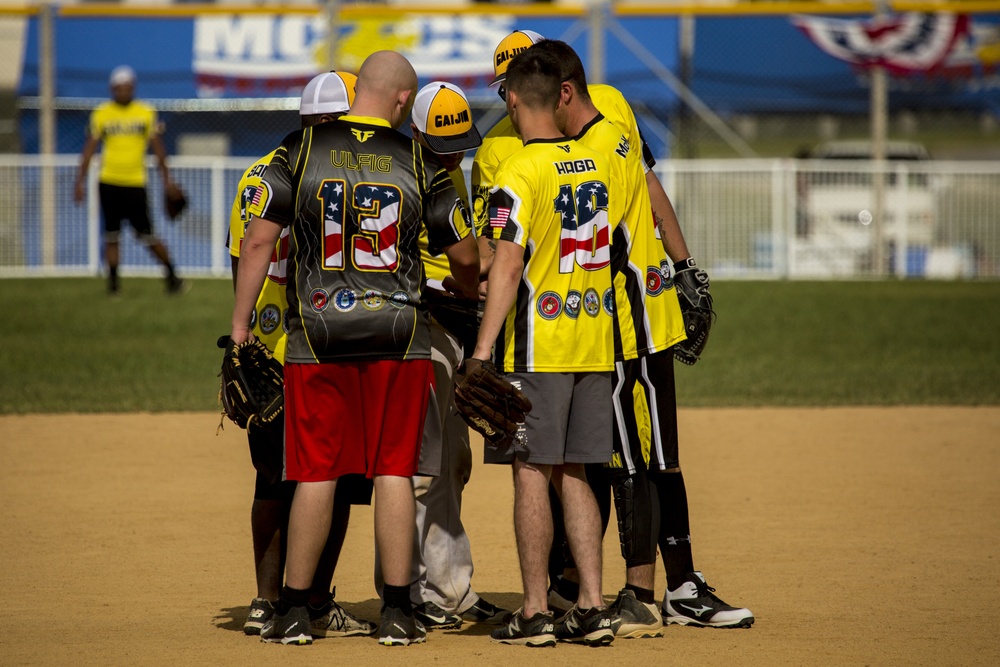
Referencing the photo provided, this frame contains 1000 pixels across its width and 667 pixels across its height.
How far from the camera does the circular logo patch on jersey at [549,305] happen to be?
4.61 m

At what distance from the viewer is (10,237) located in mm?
17922

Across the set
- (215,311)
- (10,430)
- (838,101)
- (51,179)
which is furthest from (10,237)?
(838,101)

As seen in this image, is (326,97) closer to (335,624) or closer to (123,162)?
(335,624)

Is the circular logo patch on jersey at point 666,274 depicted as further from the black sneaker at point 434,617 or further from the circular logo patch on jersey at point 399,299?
the black sneaker at point 434,617

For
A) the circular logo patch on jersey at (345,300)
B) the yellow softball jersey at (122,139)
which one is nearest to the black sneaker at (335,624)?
the circular logo patch on jersey at (345,300)

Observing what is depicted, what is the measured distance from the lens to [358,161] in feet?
14.9

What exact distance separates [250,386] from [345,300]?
20.9 inches

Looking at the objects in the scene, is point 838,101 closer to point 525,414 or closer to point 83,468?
point 83,468

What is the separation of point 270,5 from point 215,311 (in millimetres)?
6955

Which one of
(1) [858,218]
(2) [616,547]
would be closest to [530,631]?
(2) [616,547]

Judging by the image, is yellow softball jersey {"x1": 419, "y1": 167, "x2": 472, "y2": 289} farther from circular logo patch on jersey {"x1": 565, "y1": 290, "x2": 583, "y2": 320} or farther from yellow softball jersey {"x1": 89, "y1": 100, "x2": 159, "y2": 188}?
yellow softball jersey {"x1": 89, "y1": 100, "x2": 159, "y2": 188}

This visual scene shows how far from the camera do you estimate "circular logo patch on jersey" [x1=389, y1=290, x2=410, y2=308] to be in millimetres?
4602

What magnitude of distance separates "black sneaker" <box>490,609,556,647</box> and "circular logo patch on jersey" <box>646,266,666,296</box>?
1275 millimetres

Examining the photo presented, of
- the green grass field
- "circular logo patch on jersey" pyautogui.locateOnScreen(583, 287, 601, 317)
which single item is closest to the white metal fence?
the green grass field
